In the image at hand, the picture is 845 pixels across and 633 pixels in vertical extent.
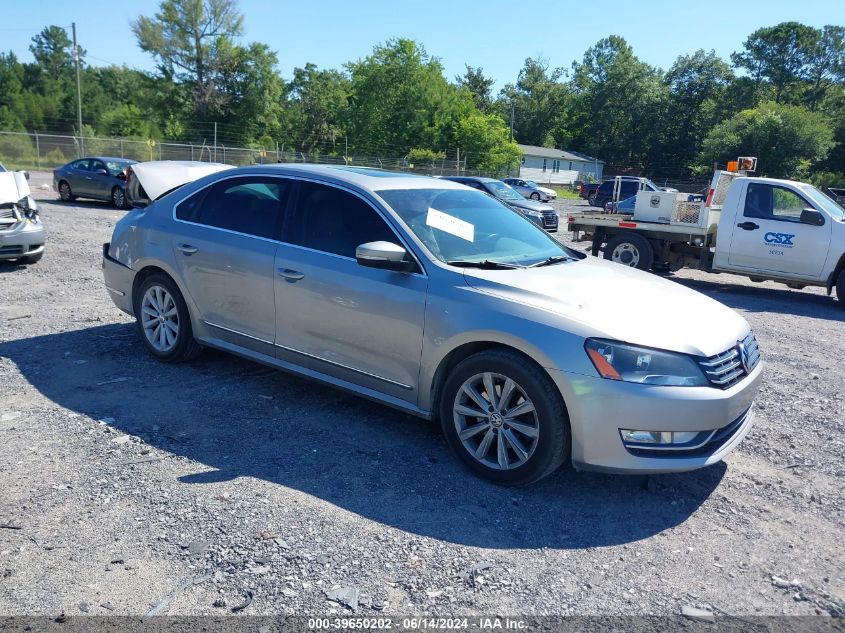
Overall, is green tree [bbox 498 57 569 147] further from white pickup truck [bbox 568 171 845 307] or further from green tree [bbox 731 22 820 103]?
white pickup truck [bbox 568 171 845 307]

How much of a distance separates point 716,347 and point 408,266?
6.06 feet

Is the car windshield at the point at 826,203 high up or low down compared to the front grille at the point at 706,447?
up

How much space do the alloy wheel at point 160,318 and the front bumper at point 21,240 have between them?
5.05m

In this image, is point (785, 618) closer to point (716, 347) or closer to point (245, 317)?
point (716, 347)

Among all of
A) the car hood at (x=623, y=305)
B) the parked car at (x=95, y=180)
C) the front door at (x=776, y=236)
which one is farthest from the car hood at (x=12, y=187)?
the front door at (x=776, y=236)

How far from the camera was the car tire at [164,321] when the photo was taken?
5586 millimetres

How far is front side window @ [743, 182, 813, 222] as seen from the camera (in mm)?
10664

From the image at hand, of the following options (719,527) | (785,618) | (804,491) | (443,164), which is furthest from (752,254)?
(443,164)

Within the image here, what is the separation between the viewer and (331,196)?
15.9 feet

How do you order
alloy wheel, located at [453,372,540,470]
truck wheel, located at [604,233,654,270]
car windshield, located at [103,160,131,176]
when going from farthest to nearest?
car windshield, located at [103,160,131,176]
truck wheel, located at [604,233,654,270]
alloy wheel, located at [453,372,540,470]

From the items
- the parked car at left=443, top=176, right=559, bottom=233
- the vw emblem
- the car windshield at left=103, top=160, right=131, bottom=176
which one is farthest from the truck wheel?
the car windshield at left=103, top=160, right=131, bottom=176

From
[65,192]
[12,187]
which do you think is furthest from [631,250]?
[65,192]

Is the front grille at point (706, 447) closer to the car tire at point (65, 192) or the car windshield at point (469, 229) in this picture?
the car windshield at point (469, 229)

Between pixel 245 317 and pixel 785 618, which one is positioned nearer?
pixel 785 618
